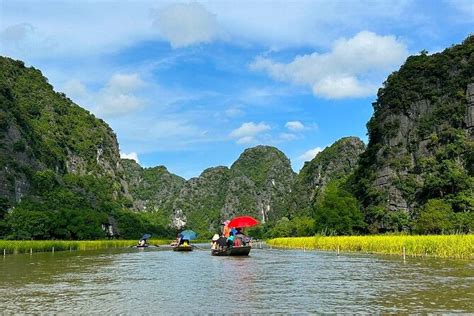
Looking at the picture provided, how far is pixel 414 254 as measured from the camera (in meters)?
34.9

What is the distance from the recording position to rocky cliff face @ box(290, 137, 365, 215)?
153 m

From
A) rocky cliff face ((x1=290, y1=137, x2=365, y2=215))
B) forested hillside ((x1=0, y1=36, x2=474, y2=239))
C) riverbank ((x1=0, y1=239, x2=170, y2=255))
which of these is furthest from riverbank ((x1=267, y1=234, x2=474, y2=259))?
rocky cliff face ((x1=290, y1=137, x2=365, y2=215))

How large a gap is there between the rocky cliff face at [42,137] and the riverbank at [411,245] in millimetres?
49532

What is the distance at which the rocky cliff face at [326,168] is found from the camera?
153 m

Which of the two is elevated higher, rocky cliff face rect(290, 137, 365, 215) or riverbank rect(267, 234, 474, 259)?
rocky cliff face rect(290, 137, 365, 215)

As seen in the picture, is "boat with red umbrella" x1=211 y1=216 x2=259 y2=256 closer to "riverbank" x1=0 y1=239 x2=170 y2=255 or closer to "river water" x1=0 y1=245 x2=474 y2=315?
"river water" x1=0 y1=245 x2=474 y2=315

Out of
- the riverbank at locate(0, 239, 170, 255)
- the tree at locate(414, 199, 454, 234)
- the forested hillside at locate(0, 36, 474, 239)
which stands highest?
the forested hillside at locate(0, 36, 474, 239)

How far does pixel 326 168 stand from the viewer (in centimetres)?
15512

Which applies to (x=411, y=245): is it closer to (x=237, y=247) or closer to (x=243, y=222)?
(x=237, y=247)

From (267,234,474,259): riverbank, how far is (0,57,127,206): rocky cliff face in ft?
163

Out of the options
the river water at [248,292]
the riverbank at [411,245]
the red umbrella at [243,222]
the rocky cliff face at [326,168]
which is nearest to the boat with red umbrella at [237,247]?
the red umbrella at [243,222]

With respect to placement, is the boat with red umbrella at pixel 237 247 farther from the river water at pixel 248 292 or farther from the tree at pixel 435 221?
the tree at pixel 435 221

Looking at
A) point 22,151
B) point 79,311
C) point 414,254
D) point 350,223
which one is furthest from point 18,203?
point 79,311

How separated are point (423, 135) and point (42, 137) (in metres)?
90.9
